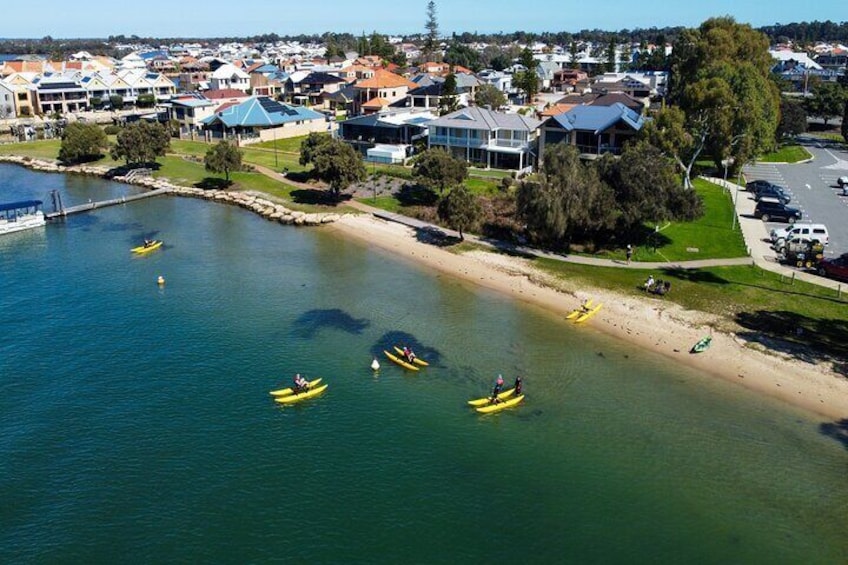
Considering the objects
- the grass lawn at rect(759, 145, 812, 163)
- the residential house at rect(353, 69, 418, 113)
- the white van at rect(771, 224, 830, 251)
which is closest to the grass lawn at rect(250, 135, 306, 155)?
the residential house at rect(353, 69, 418, 113)

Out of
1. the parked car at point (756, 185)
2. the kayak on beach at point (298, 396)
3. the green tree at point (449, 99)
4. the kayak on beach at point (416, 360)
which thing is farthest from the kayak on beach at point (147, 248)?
the parked car at point (756, 185)

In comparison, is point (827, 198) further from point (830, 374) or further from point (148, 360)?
point (148, 360)

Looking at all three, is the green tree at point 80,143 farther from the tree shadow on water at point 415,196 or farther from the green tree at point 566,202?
the green tree at point 566,202

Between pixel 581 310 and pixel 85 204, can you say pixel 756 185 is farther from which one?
pixel 85 204

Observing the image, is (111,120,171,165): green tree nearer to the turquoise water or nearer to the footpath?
the footpath

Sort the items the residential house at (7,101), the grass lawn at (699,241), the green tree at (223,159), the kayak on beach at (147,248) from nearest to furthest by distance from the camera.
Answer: the grass lawn at (699,241), the kayak on beach at (147,248), the green tree at (223,159), the residential house at (7,101)

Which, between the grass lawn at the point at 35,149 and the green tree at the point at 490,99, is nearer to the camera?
the grass lawn at the point at 35,149

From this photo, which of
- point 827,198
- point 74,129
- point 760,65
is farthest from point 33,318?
point 760,65

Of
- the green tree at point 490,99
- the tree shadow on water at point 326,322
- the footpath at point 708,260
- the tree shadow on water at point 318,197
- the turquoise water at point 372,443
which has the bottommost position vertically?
the turquoise water at point 372,443
